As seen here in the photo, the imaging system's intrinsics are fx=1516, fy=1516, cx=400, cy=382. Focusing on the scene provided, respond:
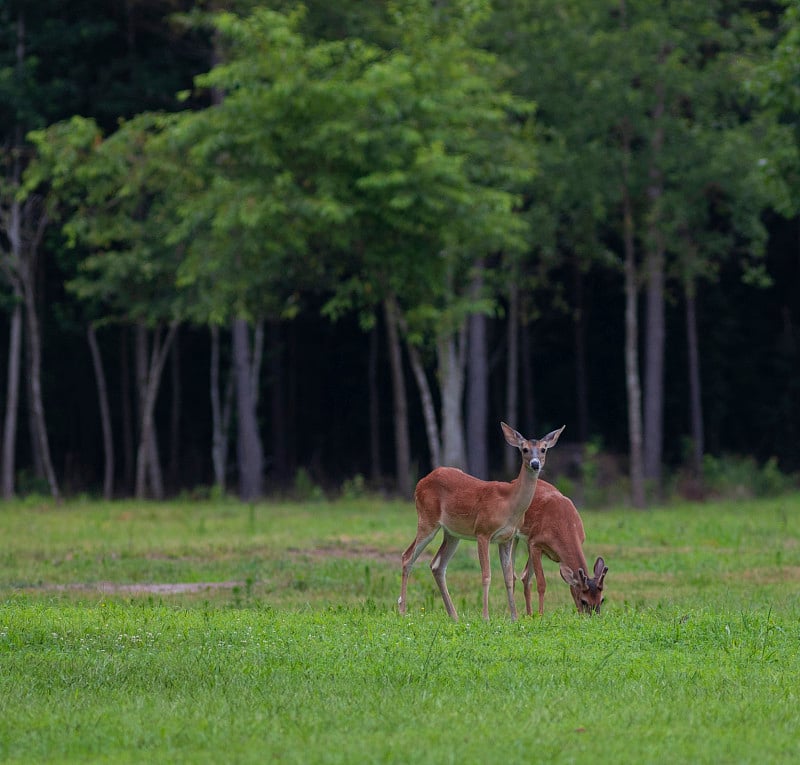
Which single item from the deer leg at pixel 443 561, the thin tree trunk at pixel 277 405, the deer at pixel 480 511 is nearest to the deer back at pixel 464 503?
the deer at pixel 480 511

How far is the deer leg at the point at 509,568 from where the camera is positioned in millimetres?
12195

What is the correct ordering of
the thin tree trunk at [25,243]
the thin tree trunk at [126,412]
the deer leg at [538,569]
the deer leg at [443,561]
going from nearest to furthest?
the deer leg at [443,561] → the deer leg at [538,569] → the thin tree trunk at [25,243] → the thin tree trunk at [126,412]

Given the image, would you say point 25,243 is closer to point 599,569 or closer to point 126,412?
point 126,412

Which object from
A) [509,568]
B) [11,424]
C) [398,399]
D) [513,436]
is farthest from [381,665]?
[11,424]

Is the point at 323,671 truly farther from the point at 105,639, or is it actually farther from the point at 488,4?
the point at 488,4

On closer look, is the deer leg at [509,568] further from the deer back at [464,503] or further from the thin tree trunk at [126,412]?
the thin tree trunk at [126,412]

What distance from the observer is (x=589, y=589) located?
12.3 m

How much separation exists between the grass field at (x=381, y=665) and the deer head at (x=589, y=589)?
29 cm

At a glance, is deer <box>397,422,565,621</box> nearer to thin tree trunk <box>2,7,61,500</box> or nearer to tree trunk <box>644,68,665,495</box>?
tree trunk <box>644,68,665,495</box>

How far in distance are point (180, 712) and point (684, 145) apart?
2253cm

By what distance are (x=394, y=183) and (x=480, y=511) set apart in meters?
13.5

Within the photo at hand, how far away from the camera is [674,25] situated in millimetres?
29062

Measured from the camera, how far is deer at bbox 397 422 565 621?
12.0 meters

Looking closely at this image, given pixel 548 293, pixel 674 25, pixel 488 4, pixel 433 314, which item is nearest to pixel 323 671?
pixel 433 314
